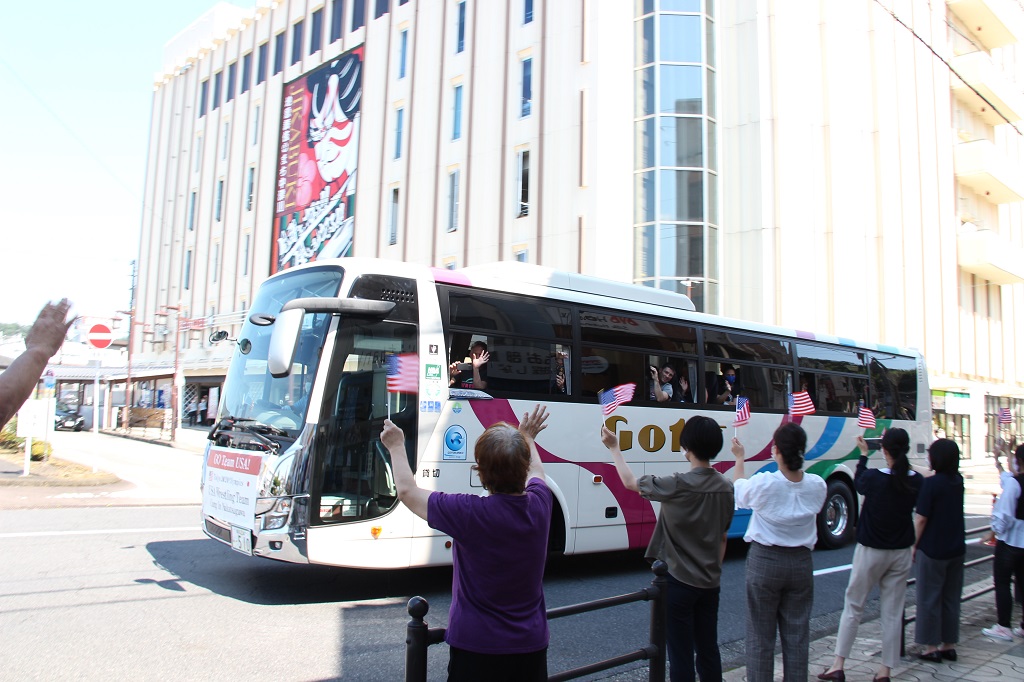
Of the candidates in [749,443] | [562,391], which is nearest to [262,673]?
[562,391]

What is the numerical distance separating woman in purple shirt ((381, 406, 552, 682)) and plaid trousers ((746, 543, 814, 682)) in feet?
6.64

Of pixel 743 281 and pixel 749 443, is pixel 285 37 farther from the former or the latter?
pixel 749 443

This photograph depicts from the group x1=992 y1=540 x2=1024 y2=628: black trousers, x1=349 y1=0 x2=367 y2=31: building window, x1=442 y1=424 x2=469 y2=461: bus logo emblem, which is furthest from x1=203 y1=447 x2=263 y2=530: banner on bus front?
x1=349 y1=0 x2=367 y2=31: building window

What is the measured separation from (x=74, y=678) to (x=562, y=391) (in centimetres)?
524

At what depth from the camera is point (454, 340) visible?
25.8 ft

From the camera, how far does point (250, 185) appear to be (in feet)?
142

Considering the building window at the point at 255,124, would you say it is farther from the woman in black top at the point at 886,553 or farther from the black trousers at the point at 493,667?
the black trousers at the point at 493,667

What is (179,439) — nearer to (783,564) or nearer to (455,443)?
(455,443)

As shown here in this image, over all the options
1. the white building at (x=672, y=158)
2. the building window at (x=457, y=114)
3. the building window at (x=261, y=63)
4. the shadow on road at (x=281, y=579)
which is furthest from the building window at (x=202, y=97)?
the shadow on road at (x=281, y=579)

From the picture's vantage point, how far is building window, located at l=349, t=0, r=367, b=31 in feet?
122

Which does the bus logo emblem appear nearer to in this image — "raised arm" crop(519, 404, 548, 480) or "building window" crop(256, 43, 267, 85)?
"raised arm" crop(519, 404, 548, 480)

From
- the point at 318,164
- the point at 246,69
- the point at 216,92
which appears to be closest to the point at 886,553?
the point at 318,164

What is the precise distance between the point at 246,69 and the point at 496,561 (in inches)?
1894

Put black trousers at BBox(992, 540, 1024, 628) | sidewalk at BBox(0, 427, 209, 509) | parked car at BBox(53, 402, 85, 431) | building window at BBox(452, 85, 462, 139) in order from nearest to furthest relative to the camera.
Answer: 1. black trousers at BBox(992, 540, 1024, 628)
2. sidewalk at BBox(0, 427, 209, 509)
3. building window at BBox(452, 85, 462, 139)
4. parked car at BBox(53, 402, 85, 431)
